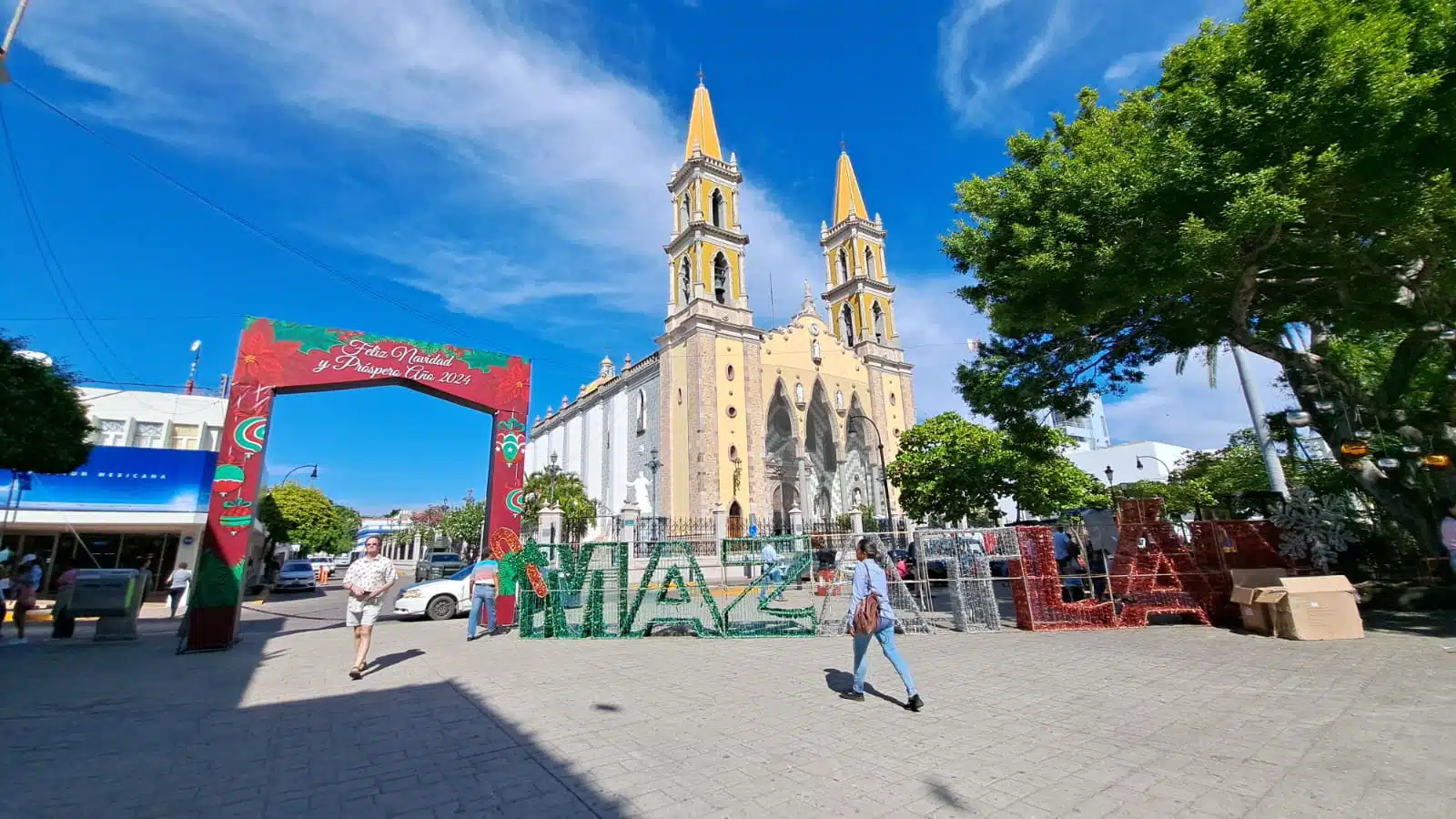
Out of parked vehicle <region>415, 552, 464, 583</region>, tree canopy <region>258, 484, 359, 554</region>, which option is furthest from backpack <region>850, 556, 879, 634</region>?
tree canopy <region>258, 484, 359, 554</region>

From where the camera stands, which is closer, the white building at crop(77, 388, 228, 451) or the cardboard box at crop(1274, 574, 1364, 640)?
the cardboard box at crop(1274, 574, 1364, 640)

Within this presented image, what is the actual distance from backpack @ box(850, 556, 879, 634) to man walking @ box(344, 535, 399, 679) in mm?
5314

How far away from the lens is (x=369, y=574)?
7609mm

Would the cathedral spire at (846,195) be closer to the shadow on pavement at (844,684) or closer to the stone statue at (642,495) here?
the stone statue at (642,495)

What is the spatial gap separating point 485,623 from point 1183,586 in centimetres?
1183

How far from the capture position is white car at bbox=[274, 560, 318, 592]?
76.5ft

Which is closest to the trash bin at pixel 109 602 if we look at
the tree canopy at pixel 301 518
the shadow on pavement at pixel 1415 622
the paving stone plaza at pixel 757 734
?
the paving stone plaza at pixel 757 734

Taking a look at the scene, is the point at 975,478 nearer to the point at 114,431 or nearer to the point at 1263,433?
the point at 1263,433

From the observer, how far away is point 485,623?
1117 cm

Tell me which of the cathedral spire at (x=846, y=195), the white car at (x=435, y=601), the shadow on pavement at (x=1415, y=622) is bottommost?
the shadow on pavement at (x=1415, y=622)

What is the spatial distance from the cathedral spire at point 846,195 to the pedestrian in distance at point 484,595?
3794 cm

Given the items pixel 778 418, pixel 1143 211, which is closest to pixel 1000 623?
pixel 1143 211

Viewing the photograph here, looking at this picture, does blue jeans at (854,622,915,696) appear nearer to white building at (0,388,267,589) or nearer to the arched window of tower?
white building at (0,388,267,589)

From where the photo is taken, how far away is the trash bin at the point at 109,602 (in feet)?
33.9
